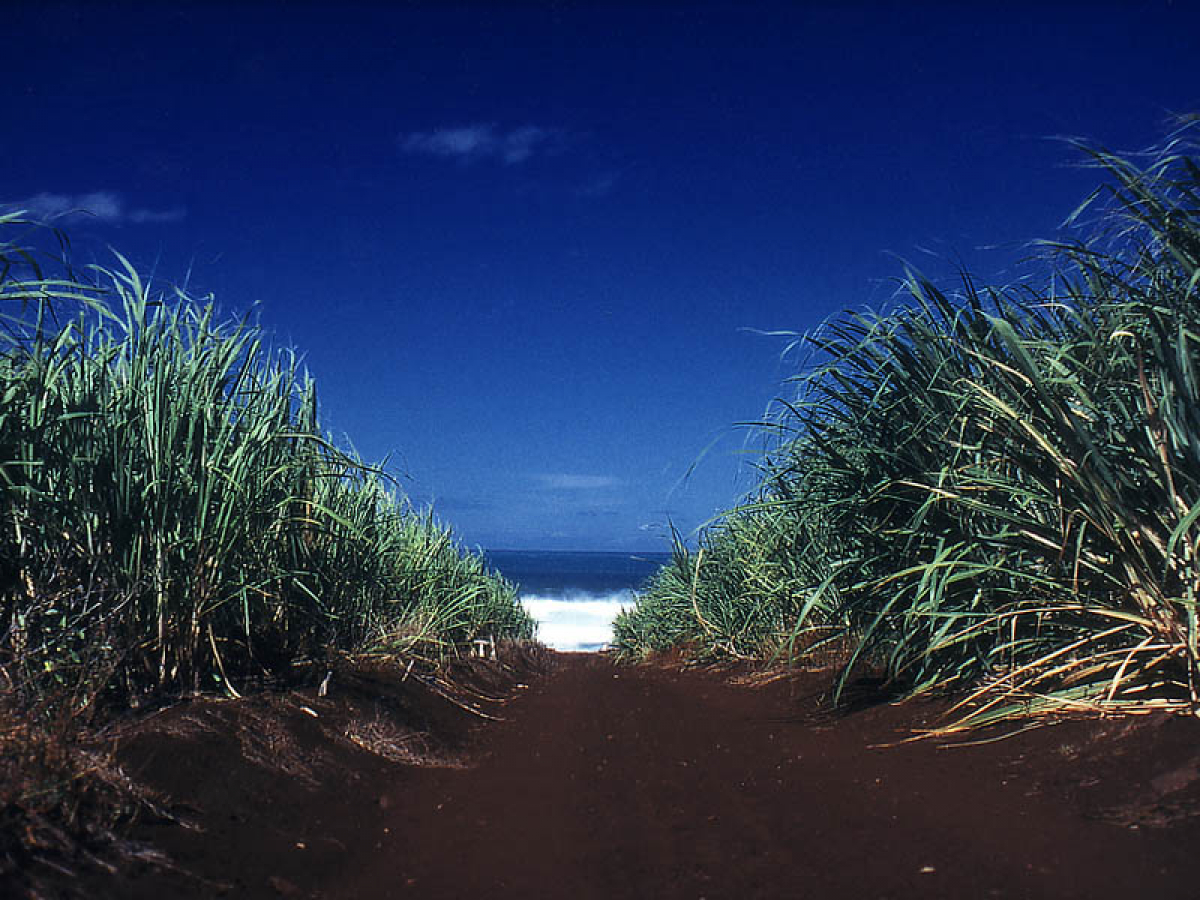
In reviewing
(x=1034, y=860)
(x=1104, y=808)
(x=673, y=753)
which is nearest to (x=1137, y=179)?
(x=1104, y=808)

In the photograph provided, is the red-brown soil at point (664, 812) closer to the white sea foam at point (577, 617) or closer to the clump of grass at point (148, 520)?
the clump of grass at point (148, 520)

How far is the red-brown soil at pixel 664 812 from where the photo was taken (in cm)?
173

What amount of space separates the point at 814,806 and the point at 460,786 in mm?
1187

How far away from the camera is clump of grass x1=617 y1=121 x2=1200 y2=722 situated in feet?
7.30

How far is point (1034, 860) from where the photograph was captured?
69.1 inches

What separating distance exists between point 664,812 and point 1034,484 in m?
1.57

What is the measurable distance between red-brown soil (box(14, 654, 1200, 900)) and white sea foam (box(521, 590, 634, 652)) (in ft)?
53.7

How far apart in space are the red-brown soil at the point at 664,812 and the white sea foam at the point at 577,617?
16.4m

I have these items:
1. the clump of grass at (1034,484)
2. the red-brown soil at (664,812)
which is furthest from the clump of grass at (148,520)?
the clump of grass at (1034,484)

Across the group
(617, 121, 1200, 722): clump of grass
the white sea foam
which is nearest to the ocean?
the white sea foam

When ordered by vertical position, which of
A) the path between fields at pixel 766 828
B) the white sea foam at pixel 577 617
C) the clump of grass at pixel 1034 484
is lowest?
the white sea foam at pixel 577 617

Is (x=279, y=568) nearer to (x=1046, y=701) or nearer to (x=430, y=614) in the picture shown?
(x=430, y=614)

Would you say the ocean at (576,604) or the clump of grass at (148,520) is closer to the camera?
the clump of grass at (148,520)

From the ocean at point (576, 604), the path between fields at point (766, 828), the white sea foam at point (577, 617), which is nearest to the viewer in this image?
the path between fields at point (766, 828)
